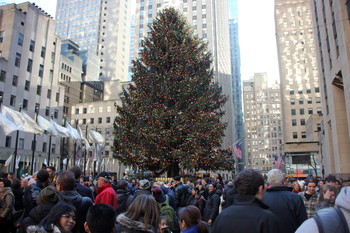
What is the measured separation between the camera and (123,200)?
7566 mm

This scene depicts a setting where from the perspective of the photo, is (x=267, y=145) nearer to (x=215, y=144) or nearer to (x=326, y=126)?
(x=326, y=126)

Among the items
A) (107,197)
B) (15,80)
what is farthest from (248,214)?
(15,80)

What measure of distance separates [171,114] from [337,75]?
66.3 feet

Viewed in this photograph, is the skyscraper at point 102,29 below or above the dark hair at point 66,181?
above

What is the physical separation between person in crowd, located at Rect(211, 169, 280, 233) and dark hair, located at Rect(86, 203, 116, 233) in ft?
3.92

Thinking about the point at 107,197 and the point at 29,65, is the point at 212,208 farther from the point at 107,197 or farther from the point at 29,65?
the point at 29,65

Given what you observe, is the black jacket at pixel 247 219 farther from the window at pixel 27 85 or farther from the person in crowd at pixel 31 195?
the window at pixel 27 85

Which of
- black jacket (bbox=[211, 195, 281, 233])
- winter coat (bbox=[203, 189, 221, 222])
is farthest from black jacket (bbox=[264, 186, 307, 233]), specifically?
winter coat (bbox=[203, 189, 221, 222])

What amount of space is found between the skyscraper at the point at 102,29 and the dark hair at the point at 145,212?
5131 inches

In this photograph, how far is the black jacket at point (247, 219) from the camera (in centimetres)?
Result: 283

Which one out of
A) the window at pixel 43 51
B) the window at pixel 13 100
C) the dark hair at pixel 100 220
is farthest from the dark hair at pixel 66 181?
the window at pixel 43 51

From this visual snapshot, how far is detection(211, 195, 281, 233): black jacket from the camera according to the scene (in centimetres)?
283

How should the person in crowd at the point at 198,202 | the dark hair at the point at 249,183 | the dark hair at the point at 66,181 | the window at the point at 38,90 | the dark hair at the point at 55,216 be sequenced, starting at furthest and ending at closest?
the window at the point at 38,90, the person in crowd at the point at 198,202, the dark hair at the point at 66,181, the dark hair at the point at 55,216, the dark hair at the point at 249,183

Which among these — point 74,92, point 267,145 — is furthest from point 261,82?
point 74,92
